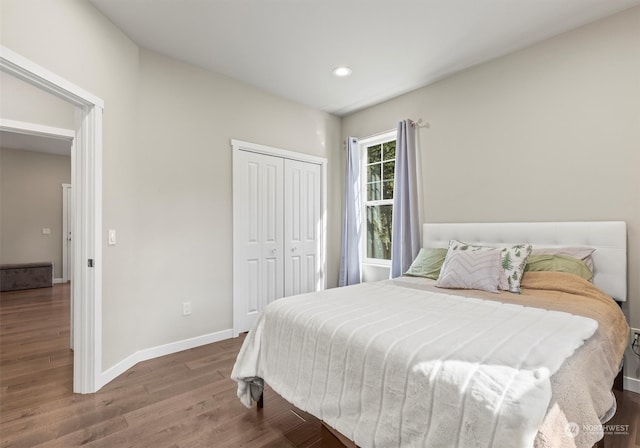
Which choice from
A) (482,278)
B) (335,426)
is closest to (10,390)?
(335,426)

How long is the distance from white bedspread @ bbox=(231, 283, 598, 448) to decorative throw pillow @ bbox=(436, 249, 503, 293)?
1.19 ft

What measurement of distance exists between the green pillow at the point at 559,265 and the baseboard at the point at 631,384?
2.62 ft

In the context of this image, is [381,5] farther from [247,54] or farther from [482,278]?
[482,278]

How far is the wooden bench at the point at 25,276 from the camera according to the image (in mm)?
5340

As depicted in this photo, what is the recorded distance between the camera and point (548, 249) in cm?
245

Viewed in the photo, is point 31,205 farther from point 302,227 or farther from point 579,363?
point 579,363

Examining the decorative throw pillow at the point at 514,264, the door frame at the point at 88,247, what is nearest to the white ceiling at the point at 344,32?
the door frame at the point at 88,247

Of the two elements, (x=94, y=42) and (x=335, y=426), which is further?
(x=94, y=42)

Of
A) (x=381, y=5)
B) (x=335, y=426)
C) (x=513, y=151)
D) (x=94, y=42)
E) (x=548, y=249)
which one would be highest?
(x=381, y=5)

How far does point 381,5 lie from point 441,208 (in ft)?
6.43

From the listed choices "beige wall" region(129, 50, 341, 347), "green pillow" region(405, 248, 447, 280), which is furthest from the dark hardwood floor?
"green pillow" region(405, 248, 447, 280)

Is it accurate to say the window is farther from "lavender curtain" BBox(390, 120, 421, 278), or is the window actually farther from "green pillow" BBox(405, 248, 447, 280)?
"green pillow" BBox(405, 248, 447, 280)

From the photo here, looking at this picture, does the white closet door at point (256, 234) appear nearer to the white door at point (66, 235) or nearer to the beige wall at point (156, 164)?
the beige wall at point (156, 164)

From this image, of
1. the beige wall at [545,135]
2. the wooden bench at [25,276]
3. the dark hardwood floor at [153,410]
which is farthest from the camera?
the wooden bench at [25,276]
